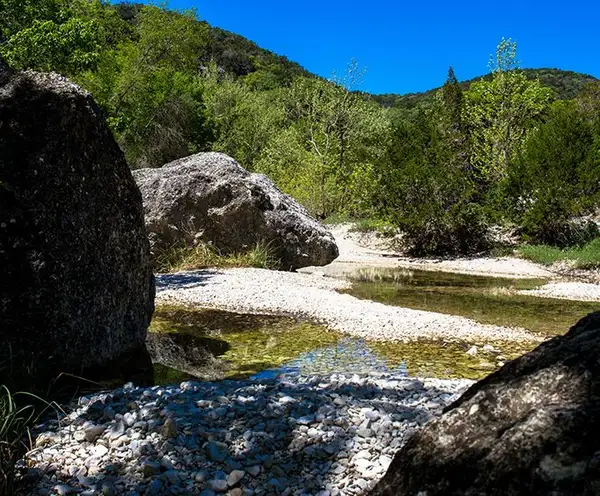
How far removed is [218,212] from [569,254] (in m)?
12.0

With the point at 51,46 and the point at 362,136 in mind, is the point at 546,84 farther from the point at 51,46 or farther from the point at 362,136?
the point at 51,46

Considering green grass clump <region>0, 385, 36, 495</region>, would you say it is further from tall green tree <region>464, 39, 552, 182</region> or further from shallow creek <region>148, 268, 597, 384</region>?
tall green tree <region>464, 39, 552, 182</region>

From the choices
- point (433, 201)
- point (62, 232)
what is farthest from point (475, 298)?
point (62, 232)

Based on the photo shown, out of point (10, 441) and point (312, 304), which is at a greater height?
point (10, 441)

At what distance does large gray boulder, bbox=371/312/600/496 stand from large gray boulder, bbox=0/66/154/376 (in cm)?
388

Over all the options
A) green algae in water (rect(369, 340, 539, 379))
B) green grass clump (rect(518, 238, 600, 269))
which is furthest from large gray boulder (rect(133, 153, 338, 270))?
green grass clump (rect(518, 238, 600, 269))

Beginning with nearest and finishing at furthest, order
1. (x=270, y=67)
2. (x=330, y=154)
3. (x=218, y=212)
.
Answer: (x=218, y=212) < (x=330, y=154) < (x=270, y=67)

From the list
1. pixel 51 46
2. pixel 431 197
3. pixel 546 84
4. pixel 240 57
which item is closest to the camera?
pixel 51 46

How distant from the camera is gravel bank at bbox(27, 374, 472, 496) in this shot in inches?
134

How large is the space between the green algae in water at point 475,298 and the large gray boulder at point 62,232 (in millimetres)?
6895

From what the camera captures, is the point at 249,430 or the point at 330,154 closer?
the point at 249,430

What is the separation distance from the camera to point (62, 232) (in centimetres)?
546

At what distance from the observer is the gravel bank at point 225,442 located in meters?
3.40

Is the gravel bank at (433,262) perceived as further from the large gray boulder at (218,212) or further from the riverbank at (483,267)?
the large gray boulder at (218,212)
